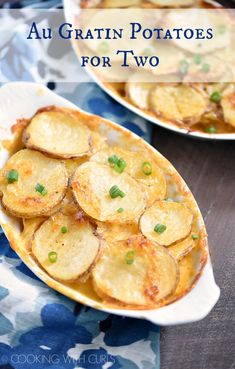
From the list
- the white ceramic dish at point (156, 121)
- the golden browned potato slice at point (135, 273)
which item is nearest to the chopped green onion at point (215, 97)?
the white ceramic dish at point (156, 121)

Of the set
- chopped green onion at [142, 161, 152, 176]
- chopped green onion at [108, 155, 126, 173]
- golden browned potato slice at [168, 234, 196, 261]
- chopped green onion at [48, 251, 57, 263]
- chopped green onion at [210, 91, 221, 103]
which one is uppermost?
chopped green onion at [108, 155, 126, 173]

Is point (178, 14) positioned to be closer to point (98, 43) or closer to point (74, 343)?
point (98, 43)

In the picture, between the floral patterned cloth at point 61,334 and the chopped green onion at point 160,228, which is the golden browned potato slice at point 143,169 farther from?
the floral patterned cloth at point 61,334

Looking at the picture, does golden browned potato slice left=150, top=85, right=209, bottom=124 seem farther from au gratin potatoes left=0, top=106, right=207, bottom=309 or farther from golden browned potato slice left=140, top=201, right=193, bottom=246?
golden browned potato slice left=140, top=201, right=193, bottom=246

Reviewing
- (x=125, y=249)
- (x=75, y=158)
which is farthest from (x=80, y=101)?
(x=125, y=249)

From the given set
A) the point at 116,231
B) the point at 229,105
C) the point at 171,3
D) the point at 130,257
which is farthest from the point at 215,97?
the point at 130,257

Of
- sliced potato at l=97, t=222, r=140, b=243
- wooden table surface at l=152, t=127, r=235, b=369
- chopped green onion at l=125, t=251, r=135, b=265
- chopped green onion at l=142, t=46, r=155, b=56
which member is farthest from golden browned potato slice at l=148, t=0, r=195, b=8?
chopped green onion at l=125, t=251, r=135, b=265
